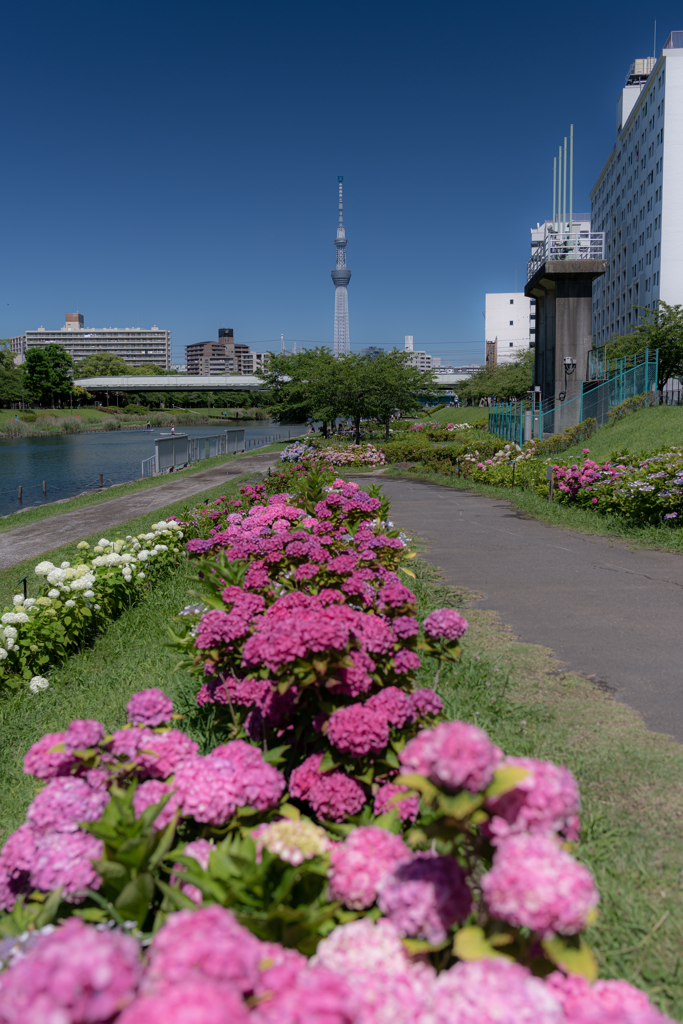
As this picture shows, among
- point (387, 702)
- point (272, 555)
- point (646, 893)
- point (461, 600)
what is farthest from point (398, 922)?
point (461, 600)

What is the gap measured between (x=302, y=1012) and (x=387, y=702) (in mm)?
1329

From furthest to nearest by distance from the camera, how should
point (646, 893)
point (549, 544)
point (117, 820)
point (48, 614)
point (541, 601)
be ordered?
point (549, 544) → point (541, 601) → point (48, 614) → point (646, 893) → point (117, 820)

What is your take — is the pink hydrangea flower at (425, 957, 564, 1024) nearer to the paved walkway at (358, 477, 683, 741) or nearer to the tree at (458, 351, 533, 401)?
the paved walkway at (358, 477, 683, 741)

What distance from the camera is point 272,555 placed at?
13.6 ft

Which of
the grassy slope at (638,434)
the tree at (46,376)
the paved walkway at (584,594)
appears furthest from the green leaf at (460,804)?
the tree at (46,376)

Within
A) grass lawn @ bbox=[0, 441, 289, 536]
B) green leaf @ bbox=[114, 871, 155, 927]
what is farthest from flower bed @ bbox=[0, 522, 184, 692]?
grass lawn @ bbox=[0, 441, 289, 536]

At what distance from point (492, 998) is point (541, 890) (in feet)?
0.61

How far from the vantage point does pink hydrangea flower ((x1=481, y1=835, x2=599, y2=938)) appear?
3.93 ft

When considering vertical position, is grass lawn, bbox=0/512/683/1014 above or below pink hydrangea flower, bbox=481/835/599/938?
below

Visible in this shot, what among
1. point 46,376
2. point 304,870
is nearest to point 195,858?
point 304,870

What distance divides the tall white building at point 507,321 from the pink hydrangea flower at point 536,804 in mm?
143636

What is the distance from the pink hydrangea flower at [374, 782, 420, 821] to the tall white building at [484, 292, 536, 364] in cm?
14305

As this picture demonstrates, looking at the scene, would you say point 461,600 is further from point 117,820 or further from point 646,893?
point 117,820

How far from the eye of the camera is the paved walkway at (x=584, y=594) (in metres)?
4.78
